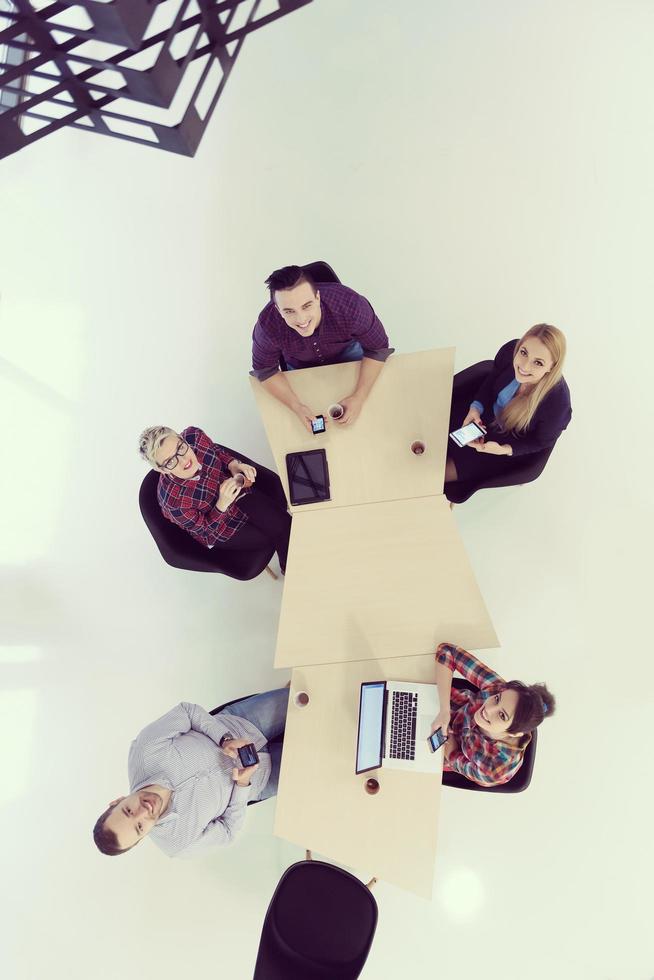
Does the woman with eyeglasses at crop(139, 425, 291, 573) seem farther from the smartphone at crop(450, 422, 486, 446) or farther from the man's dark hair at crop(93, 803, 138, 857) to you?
the man's dark hair at crop(93, 803, 138, 857)

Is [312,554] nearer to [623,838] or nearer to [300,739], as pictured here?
[300,739]

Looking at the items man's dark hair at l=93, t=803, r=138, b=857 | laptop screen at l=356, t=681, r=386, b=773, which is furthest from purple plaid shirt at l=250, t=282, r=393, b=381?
man's dark hair at l=93, t=803, r=138, b=857

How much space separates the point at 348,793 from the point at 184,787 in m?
0.60

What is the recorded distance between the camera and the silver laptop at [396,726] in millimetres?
2166

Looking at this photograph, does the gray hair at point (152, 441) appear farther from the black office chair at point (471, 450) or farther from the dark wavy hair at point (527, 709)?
the dark wavy hair at point (527, 709)

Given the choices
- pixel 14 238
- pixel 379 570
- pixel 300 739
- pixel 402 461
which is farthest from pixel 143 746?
pixel 14 238

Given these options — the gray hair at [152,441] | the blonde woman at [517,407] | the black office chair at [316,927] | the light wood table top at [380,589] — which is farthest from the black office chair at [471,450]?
the black office chair at [316,927]

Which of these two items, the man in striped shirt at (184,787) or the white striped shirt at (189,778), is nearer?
the man in striped shirt at (184,787)

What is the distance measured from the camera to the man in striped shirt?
2.05 m

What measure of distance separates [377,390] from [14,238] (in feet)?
9.17

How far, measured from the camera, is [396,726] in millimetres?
2240

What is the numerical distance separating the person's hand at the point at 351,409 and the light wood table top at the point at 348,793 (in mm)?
1012

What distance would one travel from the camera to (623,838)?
9.23 ft

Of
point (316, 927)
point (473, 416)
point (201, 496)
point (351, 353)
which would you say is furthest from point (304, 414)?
point (316, 927)
